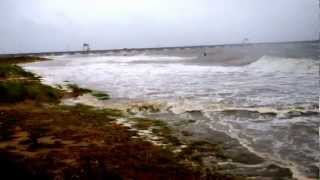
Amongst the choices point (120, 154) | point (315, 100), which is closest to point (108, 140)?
point (120, 154)

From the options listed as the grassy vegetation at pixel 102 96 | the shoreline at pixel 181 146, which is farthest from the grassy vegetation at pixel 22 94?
the shoreline at pixel 181 146

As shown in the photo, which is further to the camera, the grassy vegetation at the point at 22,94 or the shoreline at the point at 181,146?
the grassy vegetation at the point at 22,94

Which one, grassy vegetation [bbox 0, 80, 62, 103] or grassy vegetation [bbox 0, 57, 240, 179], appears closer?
grassy vegetation [bbox 0, 57, 240, 179]

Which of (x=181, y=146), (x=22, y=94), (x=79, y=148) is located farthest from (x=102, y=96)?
(x=181, y=146)

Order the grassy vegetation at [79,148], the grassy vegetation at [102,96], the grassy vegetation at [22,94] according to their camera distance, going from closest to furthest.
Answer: the grassy vegetation at [79,148] < the grassy vegetation at [22,94] < the grassy vegetation at [102,96]

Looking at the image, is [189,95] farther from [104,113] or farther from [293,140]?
[293,140]

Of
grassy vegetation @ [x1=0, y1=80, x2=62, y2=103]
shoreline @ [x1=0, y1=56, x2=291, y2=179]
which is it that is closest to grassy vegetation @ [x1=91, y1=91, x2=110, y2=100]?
grassy vegetation @ [x1=0, y1=80, x2=62, y2=103]

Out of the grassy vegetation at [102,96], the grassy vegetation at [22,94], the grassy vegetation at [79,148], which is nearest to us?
the grassy vegetation at [79,148]

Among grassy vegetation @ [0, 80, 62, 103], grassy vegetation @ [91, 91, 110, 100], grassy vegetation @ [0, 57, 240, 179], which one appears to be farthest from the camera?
grassy vegetation @ [91, 91, 110, 100]

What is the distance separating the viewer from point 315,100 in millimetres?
17469

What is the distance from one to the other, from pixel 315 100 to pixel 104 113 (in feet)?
29.4

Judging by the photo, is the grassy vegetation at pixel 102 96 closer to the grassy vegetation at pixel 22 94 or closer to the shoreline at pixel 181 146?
the grassy vegetation at pixel 22 94

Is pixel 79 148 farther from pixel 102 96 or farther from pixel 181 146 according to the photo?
pixel 102 96

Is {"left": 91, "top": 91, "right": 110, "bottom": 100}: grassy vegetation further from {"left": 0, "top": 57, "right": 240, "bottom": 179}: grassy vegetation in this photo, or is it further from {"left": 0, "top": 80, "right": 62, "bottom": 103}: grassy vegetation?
{"left": 0, "top": 57, "right": 240, "bottom": 179}: grassy vegetation
